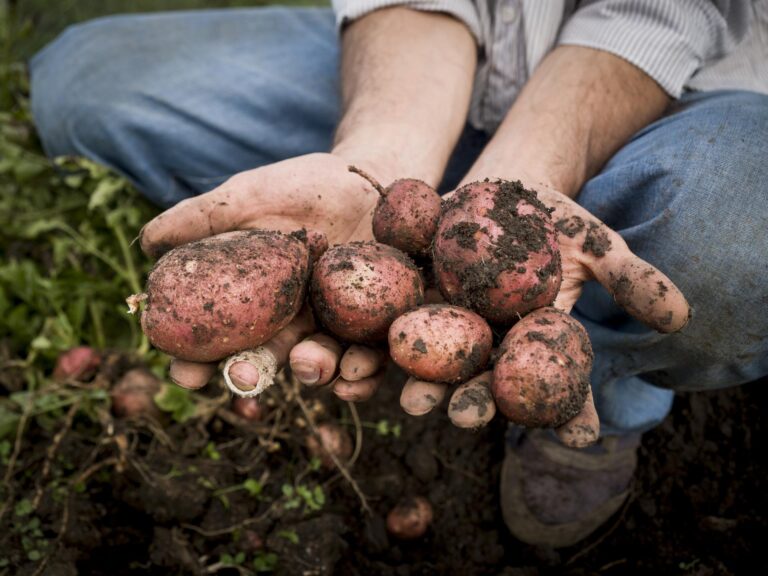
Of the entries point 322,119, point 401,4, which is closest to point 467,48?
point 401,4

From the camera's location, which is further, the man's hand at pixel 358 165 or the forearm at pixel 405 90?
the forearm at pixel 405 90

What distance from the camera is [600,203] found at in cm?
226

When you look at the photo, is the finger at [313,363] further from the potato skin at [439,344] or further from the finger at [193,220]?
the finger at [193,220]

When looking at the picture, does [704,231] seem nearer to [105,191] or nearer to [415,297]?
[415,297]

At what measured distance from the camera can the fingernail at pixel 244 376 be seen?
1.73m

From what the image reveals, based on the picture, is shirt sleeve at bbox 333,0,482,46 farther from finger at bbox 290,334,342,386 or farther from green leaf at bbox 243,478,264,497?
green leaf at bbox 243,478,264,497

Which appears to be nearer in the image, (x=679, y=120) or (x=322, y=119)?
(x=679, y=120)

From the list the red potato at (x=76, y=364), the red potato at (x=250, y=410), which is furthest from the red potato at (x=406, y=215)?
the red potato at (x=76, y=364)

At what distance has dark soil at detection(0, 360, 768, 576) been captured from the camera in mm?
2309

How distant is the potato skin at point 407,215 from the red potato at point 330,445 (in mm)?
1013

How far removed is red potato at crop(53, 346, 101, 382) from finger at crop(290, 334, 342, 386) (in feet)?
4.91

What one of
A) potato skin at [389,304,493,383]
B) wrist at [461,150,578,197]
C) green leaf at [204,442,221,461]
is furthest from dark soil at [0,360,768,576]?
wrist at [461,150,578,197]

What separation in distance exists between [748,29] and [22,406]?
11.1ft

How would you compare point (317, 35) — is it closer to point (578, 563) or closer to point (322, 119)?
point (322, 119)
